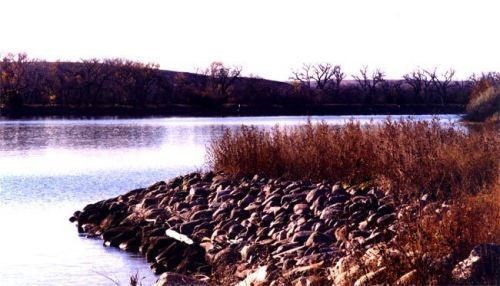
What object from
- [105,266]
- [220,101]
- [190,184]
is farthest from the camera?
[220,101]

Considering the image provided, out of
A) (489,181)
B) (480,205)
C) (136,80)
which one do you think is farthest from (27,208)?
(136,80)

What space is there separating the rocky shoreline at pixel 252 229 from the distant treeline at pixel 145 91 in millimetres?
76414

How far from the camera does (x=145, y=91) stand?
10988cm

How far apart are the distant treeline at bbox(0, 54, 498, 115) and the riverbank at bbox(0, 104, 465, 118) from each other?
0.59 m

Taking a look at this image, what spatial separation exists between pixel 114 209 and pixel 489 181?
435 inches

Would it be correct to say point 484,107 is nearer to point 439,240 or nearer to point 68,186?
point 68,186

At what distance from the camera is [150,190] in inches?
961

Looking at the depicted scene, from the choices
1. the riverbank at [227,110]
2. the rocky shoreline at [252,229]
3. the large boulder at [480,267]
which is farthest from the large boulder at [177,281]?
the riverbank at [227,110]

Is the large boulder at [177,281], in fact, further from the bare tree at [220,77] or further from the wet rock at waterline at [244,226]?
the bare tree at [220,77]

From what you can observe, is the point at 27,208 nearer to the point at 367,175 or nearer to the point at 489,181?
the point at 367,175

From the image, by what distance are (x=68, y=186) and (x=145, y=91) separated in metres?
80.3

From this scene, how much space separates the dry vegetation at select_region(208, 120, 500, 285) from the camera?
359 inches

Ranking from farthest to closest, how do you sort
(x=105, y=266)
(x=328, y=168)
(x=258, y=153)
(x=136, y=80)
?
(x=136, y=80) < (x=258, y=153) < (x=328, y=168) < (x=105, y=266)

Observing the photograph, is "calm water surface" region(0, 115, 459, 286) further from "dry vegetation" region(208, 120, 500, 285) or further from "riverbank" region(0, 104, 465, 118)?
"riverbank" region(0, 104, 465, 118)
